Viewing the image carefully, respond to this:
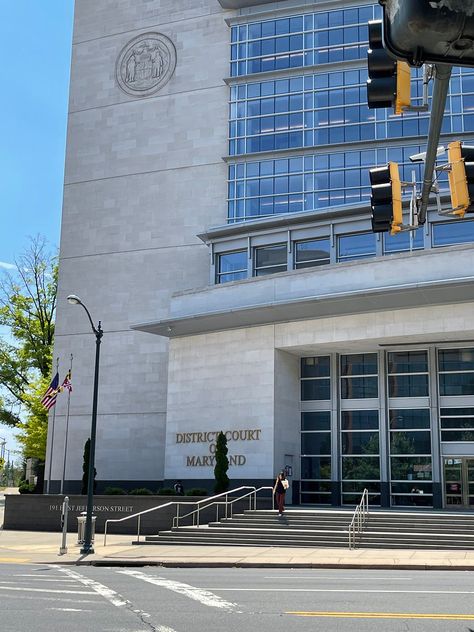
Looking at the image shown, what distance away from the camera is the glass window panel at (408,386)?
33562mm

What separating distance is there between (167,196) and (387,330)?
1752 cm

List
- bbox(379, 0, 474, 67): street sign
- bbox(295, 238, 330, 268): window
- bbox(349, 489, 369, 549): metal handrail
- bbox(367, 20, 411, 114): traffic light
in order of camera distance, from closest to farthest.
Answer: bbox(379, 0, 474, 67): street sign, bbox(367, 20, 411, 114): traffic light, bbox(349, 489, 369, 549): metal handrail, bbox(295, 238, 330, 268): window

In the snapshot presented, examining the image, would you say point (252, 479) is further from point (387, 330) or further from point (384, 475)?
point (387, 330)

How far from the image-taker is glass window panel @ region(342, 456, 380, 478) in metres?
33.8

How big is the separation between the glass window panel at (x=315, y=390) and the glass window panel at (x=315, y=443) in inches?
63.4

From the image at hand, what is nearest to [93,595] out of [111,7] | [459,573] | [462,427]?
[459,573]

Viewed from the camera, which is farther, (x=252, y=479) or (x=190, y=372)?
(x=190, y=372)

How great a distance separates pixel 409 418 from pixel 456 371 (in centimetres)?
282

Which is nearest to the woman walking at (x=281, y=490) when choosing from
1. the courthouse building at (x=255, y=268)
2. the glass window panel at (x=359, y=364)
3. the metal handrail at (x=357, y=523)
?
the metal handrail at (x=357, y=523)

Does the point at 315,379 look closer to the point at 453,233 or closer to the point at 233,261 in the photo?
the point at 233,261

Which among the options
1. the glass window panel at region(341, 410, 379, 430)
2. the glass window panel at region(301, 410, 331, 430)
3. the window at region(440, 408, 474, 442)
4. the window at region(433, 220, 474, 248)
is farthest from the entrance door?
the window at region(433, 220, 474, 248)

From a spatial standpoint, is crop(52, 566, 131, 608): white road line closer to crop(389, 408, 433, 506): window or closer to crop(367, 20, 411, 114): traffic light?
crop(367, 20, 411, 114): traffic light

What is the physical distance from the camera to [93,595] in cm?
1304

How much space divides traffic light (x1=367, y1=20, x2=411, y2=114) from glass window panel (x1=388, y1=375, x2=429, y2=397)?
26.6 m
